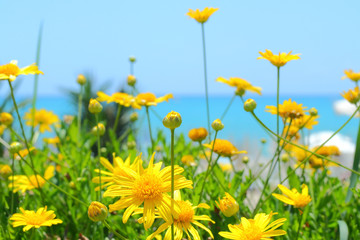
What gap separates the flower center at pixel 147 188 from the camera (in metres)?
0.66

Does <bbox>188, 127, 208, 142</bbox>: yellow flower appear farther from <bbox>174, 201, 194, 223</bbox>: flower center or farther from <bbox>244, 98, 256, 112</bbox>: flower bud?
<bbox>174, 201, 194, 223</bbox>: flower center

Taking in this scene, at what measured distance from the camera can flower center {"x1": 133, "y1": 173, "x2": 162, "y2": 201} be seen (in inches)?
26.0

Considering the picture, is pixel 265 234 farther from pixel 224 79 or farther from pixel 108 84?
pixel 108 84

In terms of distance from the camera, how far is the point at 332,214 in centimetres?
121

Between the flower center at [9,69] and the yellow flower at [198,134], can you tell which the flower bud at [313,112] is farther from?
the flower center at [9,69]

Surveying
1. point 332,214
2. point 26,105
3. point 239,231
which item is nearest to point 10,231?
point 239,231

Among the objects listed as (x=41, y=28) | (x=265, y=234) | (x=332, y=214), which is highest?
(x=41, y=28)

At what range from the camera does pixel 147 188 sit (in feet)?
2.16

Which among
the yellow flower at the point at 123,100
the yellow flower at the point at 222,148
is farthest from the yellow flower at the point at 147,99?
the yellow flower at the point at 222,148

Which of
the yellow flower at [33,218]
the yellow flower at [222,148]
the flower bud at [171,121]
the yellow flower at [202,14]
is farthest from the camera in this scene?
the yellow flower at [202,14]

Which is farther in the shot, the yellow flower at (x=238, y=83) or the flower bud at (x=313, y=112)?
the yellow flower at (x=238, y=83)

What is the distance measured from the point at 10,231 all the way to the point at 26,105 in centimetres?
181

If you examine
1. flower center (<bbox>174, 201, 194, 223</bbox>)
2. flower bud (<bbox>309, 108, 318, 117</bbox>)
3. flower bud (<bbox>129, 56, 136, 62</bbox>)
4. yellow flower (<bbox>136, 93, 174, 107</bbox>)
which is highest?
flower bud (<bbox>129, 56, 136, 62</bbox>)

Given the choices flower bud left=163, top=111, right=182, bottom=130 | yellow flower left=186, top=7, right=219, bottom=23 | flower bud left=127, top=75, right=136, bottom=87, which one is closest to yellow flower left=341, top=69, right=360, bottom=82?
yellow flower left=186, top=7, right=219, bottom=23
